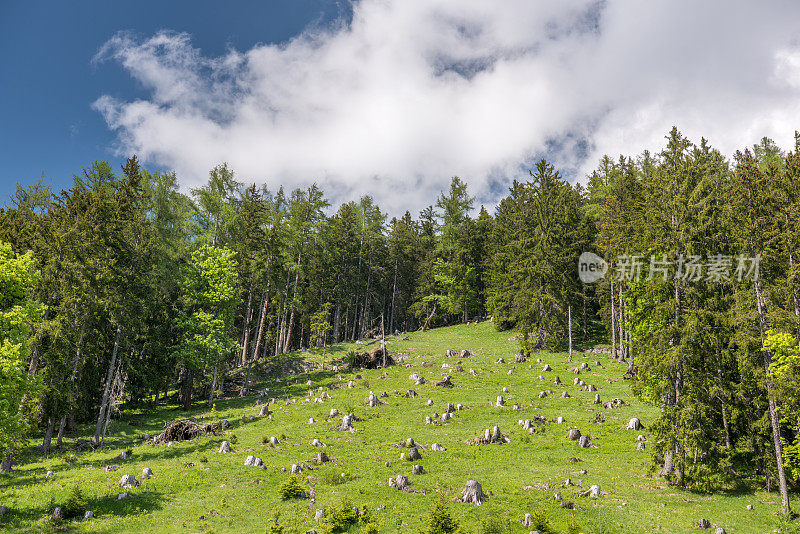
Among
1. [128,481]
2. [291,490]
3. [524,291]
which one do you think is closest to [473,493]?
[291,490]

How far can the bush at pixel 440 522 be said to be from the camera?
591 inches

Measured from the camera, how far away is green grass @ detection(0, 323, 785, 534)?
16547mm

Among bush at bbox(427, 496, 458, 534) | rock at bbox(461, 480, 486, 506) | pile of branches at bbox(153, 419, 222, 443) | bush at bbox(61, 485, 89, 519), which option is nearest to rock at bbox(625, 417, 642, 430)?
rock at bbox(461, 480, 486, 506)

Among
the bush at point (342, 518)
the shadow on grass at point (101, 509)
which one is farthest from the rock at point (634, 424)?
the shadow on grass at point (101, 509)

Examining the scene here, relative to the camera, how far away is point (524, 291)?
162 feet

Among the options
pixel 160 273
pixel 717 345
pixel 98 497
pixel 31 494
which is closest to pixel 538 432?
pixel 717 345

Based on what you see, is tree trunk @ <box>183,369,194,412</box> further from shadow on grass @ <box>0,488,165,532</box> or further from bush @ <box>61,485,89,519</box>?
bush @ <box>61,485,89,519</box>

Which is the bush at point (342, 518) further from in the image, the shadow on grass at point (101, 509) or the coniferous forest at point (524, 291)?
the coniferous forest at point (524, 291)

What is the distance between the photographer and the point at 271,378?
47.6 metres

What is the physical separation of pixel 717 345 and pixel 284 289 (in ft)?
148

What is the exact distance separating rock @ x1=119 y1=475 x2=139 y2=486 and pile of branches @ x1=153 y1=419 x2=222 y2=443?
866 cm

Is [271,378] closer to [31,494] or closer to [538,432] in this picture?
[31,494]

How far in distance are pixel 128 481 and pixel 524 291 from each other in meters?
41.7

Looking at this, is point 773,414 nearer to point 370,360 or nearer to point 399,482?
point 399,482
